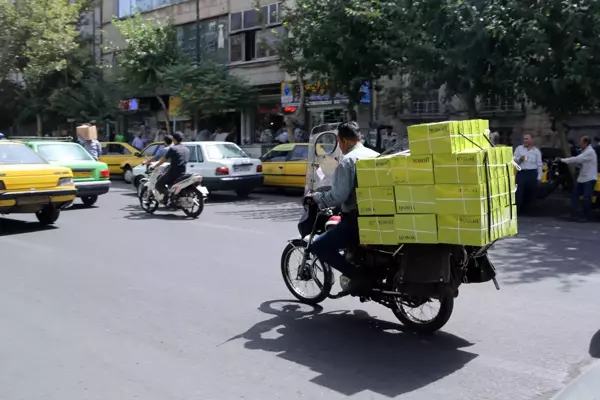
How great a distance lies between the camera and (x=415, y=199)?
5.07 metres

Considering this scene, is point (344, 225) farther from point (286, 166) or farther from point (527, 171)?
point (286, 166)

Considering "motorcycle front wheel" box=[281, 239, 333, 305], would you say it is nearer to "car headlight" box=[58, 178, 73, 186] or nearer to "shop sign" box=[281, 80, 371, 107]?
"car headlight" box=[58, 178, 73, 186]

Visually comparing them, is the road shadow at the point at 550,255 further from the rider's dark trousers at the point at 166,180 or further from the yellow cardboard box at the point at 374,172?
the rider's dark trousers at the point at 166,180

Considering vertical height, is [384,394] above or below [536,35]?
below

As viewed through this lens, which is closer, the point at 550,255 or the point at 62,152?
the point at 550,255

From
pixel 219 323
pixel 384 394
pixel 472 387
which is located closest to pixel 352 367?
pixel 384 394

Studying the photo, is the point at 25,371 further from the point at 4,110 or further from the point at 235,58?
the point at 4,110

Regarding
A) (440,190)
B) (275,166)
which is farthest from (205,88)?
(440,190)

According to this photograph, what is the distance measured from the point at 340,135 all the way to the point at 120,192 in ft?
47.4

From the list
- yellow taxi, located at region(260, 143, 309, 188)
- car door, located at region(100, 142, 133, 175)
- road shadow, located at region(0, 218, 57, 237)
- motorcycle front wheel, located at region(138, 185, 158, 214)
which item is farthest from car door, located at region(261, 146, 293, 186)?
road shadow, located at region(0, 218, 57, 237)

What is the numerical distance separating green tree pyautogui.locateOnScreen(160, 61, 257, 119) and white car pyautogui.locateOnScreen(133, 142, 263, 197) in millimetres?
7143

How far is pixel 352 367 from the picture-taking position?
4781mm

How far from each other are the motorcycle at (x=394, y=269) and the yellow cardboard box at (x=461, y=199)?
37cm

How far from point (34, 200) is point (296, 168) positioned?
8045 mm
